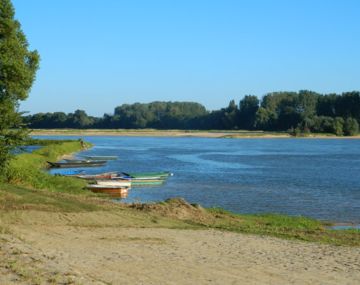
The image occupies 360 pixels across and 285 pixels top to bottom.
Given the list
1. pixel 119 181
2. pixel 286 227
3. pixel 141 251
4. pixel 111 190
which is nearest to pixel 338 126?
pixel 119 181

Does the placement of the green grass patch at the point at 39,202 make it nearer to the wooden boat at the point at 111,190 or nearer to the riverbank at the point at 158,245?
the riverbank at the point at 158,245

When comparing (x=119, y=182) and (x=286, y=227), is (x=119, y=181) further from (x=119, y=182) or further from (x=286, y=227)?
(x=286, y=227)

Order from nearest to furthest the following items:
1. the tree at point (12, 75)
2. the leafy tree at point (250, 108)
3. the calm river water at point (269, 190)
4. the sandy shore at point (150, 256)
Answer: the sandy shore at point (150, 256)
the tree at point (12, 75)
the calm river water at point (269, 190)
the leafy tree at point (250, 108)

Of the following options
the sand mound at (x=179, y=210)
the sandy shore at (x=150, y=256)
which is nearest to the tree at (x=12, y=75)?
the sand mound at (x=179, y=210)

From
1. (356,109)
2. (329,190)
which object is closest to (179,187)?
(329,190)

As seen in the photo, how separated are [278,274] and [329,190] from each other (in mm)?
27855

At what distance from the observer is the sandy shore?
12922 mm

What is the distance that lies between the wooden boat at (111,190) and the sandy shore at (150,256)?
13320 millimetres

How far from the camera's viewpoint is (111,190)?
34.8 metres

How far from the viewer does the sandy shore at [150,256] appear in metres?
12.9

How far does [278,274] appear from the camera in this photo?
14008mm

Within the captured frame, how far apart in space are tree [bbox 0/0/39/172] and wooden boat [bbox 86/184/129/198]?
327 inches

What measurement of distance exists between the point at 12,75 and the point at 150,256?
42.3ft

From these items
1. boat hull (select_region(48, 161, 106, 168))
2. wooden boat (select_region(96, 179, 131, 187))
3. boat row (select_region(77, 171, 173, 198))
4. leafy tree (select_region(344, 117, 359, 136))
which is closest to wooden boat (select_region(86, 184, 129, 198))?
boat row (select_region(77, 171, 173, 198))
